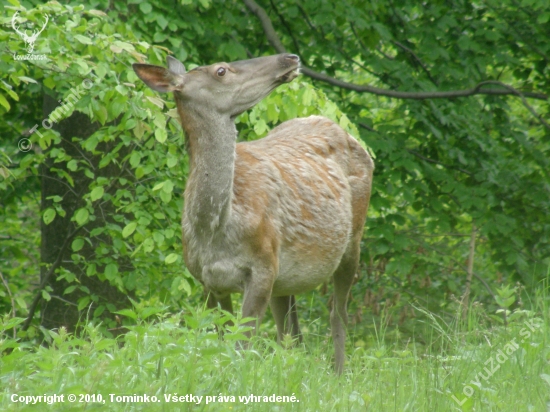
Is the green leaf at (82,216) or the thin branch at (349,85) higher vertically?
the thin branch at (349,85)

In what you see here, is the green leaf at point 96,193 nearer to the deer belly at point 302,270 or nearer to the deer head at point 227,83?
the deer head at point 227,83

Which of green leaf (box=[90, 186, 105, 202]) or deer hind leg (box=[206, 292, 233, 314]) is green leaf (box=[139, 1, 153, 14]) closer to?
green leaf (box=[90, 186, 105, 202])

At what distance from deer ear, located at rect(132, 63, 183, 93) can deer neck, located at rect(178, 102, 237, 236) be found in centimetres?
14

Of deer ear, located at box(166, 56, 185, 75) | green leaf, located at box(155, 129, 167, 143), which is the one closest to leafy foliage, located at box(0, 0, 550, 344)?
green leaf, located at box(155, 129, 167, 143)

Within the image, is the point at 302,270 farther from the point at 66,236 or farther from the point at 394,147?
the point at 66,236

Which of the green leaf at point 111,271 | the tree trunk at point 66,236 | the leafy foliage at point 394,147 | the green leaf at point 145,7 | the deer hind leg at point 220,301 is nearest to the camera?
the deer hind leg at point 220,301

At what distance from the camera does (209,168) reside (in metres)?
5.98

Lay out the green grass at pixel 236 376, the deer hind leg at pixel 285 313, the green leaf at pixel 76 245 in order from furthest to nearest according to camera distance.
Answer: the green leaf at pixel 76 245
the deer hind leg at pixel 285 313
the green grass at pixel 236 376

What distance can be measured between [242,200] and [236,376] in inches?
78.4

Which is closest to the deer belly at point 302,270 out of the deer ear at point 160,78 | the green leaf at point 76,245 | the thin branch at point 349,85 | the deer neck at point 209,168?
the deer neck at point 209,168

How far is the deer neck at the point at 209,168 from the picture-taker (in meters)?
5.93

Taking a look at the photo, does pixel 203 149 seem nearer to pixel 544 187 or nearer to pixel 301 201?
pixel 301 201

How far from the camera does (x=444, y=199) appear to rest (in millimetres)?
10695

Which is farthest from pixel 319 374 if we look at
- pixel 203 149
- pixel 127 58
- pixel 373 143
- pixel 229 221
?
pixel 373 143
